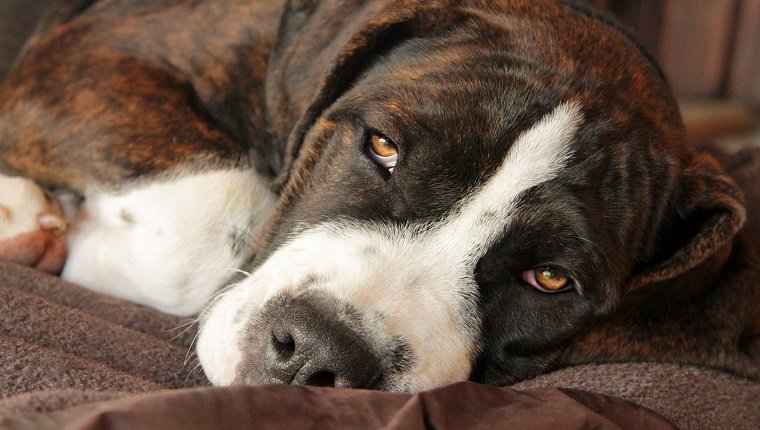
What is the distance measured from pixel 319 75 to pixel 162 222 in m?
0.75

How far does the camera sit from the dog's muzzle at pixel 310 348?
1962 mm

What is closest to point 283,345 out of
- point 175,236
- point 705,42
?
point 175,236

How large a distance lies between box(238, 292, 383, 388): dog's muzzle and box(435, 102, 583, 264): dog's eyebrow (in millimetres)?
398

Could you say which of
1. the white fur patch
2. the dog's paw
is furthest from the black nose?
the dog's paw

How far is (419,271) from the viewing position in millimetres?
2236

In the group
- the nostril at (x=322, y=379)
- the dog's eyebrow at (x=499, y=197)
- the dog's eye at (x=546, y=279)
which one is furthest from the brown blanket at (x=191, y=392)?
the dog's eyebrow at (x=499, y=197)

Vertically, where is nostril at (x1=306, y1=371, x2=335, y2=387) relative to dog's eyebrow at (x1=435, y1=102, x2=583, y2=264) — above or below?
below

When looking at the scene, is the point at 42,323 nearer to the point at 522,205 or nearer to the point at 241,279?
the point at 241,279

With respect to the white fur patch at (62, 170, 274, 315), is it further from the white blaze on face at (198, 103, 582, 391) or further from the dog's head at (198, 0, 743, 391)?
the white blaze on face at (198, 103, 582, 391)

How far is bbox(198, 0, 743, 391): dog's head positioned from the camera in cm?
212

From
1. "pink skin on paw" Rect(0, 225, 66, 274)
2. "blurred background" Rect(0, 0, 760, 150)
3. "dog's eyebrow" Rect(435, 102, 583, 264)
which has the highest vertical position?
"dog's eyebrow" Rect(435, 102, 583, 264)

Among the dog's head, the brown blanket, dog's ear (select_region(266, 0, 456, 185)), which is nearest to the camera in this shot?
the brown blanket

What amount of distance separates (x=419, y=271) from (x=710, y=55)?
6451 mm

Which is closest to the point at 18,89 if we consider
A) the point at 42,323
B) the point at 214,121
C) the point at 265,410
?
the point at 214,121
